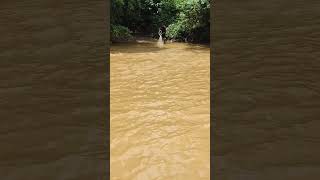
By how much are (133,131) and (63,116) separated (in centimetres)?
302

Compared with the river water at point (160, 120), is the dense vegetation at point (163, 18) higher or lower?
higher

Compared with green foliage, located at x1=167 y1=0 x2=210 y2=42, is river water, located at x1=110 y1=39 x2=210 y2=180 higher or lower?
lower

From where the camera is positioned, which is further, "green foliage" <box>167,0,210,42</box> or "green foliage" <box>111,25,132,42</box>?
"green foliage" <box>111,25,132,42</box>

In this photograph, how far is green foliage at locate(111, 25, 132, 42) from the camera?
12.9 m

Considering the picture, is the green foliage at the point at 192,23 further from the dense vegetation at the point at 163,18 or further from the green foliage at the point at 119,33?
the green foliage at the point at 119,33

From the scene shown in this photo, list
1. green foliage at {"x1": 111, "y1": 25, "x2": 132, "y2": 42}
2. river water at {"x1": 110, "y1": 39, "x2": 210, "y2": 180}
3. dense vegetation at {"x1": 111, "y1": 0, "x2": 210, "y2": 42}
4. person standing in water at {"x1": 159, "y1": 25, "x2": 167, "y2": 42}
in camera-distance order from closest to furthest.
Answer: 1. river water at {"x1": 110, "y1": 39, "x2": 210, "y2": 180}
2. dense vegetation at {"x1": 111, "y1": 0, "x2": 210, "y2": 42}
3. green foliage at {"x1": 111, "y1": 25, "x2": 132, "y2": 42}
4. person standing in water at {"x1": 159, "y1": 25, "x2": 167, "y2": 42}

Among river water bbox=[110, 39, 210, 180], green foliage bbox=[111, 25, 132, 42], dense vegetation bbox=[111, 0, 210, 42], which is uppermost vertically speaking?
dense vegetation bbox=[111, 0, 210, 42]

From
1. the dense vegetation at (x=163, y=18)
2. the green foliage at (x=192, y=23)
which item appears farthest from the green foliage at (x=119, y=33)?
the green foliage at (x=192, y=23)

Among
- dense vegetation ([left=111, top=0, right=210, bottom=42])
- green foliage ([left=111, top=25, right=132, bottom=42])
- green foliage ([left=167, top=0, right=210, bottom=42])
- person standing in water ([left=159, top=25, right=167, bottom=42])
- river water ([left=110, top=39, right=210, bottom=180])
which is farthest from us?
person standing in water ([left=159, top=25, right=167, bottom=42])

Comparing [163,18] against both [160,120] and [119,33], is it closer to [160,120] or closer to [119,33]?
[119,33]

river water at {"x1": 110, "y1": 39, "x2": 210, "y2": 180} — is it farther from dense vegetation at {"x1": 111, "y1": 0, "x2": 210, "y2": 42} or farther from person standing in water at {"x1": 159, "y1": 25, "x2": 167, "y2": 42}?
person standing in water at {"x1": 159, "y1": 25, "x2": 167, "y2": 42}

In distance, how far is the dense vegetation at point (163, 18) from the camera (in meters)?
12.7

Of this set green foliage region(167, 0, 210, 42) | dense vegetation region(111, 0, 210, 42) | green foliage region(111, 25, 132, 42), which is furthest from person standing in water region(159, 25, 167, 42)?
green foliage region(111, 25, 132, 42)
